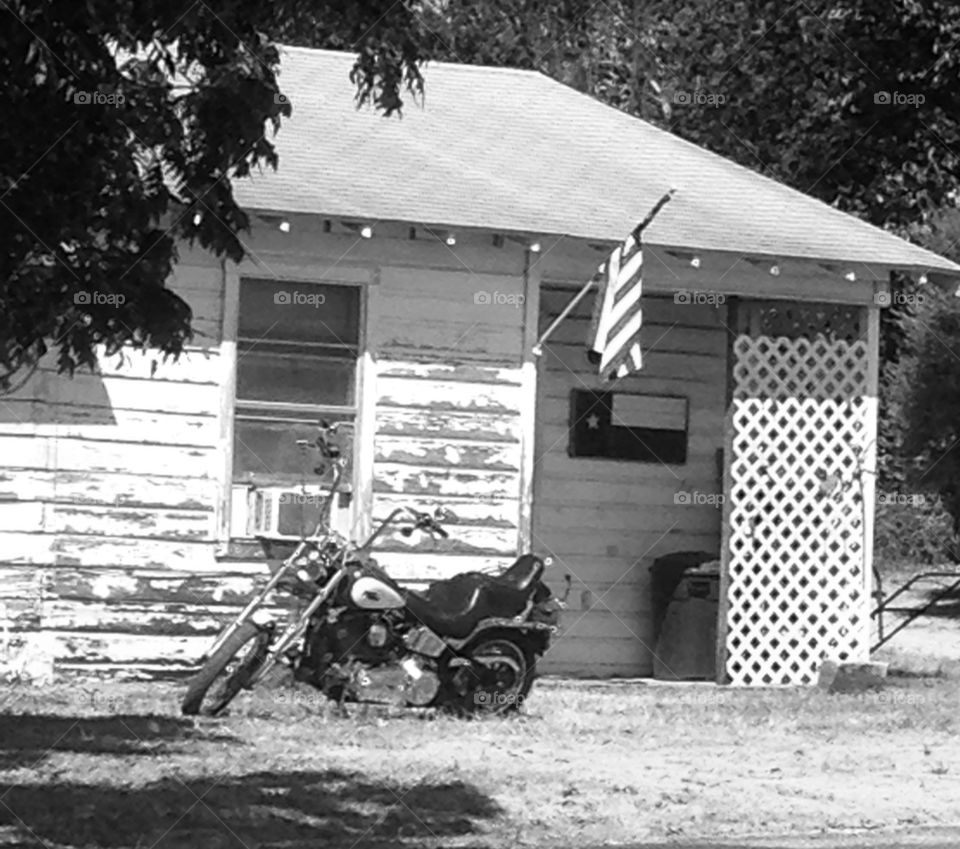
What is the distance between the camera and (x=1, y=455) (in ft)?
49.6

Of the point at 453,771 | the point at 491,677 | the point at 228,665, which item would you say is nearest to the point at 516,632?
the point at 491,677

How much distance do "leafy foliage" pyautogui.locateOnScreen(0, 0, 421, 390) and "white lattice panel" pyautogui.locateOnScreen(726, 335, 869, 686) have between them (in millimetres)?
9045

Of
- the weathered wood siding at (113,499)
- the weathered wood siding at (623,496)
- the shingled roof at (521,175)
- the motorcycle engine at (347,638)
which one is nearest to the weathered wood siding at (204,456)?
the weathered wood siding at (113,499)

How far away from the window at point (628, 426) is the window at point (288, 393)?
3285mm

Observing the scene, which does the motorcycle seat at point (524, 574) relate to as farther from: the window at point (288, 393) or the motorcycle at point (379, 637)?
the window at point (288, 393)

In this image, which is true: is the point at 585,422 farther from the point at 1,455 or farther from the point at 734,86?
the point at 734,86

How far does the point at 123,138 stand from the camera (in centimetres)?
866

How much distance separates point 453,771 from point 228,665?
2.36 metres

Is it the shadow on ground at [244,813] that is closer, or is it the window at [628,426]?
the shadow on ground at [244,813]

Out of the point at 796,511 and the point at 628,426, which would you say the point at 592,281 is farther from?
the point at 628,426

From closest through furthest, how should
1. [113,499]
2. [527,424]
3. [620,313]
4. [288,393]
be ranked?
[113,499], [620,313], [288,393], [527,424]

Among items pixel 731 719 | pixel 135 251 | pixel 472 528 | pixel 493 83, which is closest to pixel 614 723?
pixel 731 719

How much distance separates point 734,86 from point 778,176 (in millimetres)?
1709

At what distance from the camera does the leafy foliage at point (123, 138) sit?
8547 millimetres
